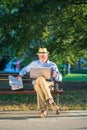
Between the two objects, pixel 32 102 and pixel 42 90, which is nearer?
pixel 42 90

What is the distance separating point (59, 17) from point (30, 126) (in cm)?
808

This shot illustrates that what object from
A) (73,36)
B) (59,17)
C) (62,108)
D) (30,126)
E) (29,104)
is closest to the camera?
(30,126)

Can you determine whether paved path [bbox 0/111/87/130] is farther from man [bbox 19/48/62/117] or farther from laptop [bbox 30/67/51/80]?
laptop [bbox 30/67/51/80]

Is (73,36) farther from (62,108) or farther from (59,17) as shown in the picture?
(62,108)

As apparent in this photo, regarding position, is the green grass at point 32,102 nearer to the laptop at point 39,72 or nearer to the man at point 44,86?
the man at point 44,86

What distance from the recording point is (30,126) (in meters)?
9.98

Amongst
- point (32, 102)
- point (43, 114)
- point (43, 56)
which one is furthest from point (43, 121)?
point (32, 102)

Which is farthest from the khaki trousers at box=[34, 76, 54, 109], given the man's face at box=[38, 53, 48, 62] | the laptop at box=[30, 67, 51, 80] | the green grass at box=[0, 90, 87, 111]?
the green grass at box=[0, 90, 87, 111]

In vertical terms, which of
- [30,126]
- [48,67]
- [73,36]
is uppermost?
[73,36]

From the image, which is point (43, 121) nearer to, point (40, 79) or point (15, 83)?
point (40, 79)

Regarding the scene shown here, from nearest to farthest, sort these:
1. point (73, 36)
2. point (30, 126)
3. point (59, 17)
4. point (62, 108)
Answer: point (30, 126), point (62, 108), point (59, 17), point (73, 36)

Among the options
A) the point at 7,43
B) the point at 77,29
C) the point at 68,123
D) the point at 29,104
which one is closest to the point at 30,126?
the point at 68,123

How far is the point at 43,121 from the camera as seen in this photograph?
10.5 meters

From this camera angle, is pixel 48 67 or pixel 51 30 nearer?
pixel 48 67
